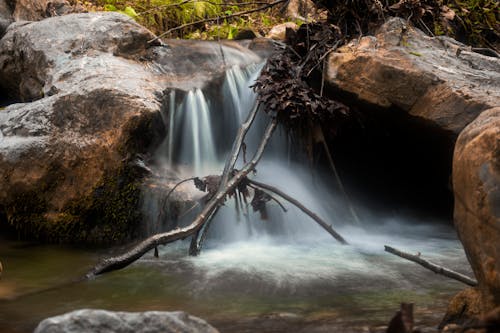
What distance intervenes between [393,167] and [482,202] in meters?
4.78

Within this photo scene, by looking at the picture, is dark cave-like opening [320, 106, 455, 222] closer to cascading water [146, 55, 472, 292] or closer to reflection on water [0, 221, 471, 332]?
cascading water [146, 55, 472, 292]

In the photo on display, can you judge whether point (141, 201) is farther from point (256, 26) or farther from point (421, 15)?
point (256, 26)

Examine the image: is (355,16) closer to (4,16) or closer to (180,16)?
(180,16)

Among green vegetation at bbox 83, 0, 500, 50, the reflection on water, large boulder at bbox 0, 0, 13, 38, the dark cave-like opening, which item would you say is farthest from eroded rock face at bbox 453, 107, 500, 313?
large boulder at bbox 0, 0, 13, 38

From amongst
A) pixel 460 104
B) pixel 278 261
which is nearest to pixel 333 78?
pixel 460 104

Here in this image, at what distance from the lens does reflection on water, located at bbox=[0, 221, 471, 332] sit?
3.08 m

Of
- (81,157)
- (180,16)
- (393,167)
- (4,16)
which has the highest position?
(180,16)

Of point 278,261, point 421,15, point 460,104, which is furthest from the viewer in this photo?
point 421,15

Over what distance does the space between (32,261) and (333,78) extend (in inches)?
135

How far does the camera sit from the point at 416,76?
16.8ft

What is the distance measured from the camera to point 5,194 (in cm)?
516

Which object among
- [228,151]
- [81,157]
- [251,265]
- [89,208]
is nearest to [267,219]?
[251,265]

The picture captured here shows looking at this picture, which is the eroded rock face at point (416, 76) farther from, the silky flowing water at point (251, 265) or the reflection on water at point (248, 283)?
the reflection on water at point (248, 283)

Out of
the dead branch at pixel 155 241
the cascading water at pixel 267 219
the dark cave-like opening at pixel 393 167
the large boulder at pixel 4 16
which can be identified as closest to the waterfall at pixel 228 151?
the cascading water at pixel 267 219
